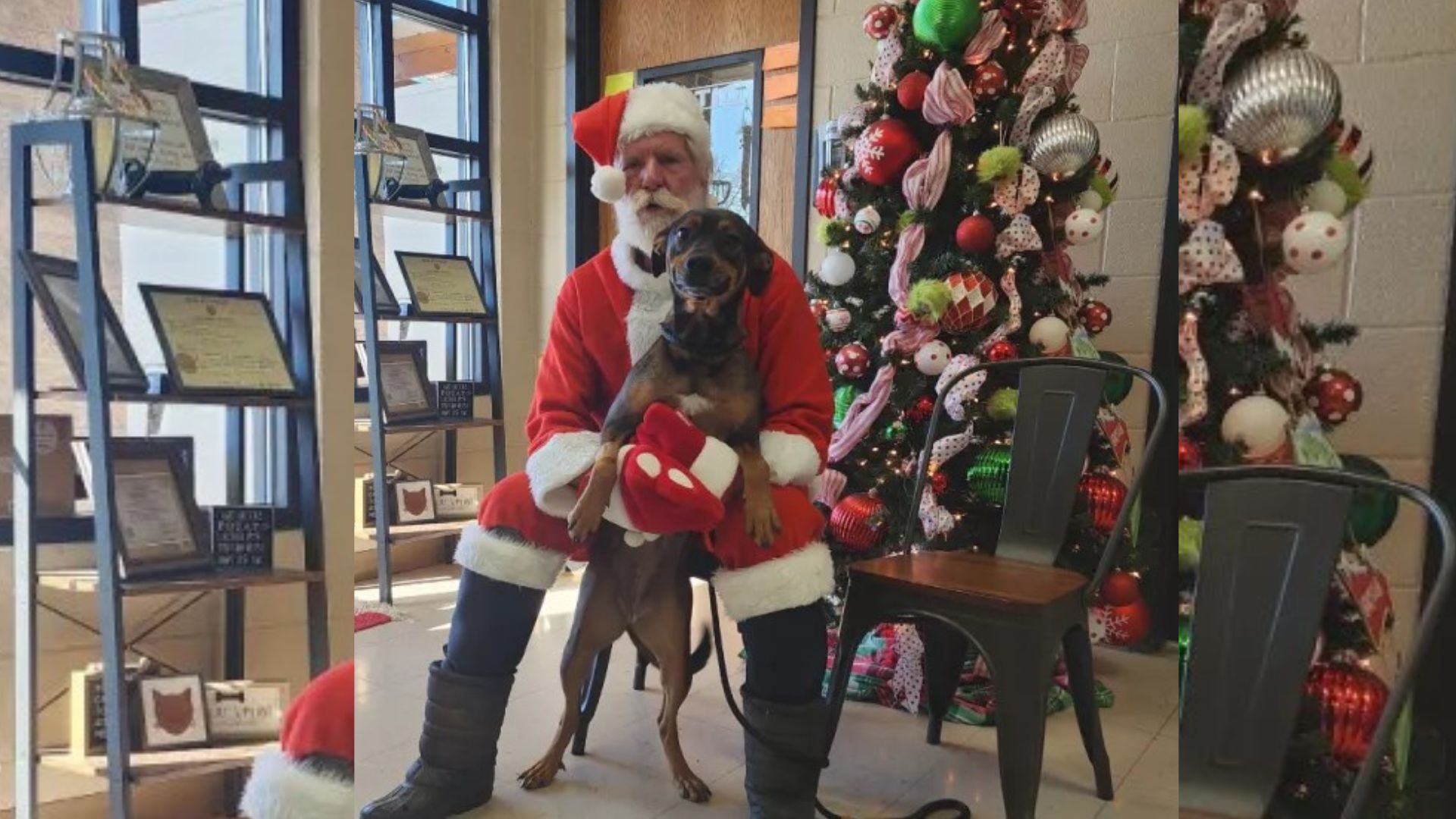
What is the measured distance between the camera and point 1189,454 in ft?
3.48

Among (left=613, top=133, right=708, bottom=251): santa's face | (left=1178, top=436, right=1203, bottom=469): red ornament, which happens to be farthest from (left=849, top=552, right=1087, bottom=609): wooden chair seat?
(left=1178, top=436, right=1203, bottom=469): red ornament

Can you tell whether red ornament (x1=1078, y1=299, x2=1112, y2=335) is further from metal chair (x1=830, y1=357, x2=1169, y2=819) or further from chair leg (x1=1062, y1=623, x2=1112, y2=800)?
chair leg (x1=1062, y1=623, x2=1112, y2=800)

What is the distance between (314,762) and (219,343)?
321 mm

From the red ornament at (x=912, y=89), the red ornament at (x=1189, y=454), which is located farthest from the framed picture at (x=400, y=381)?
the red ornament at (x=1189, y=454)

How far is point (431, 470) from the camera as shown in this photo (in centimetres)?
61

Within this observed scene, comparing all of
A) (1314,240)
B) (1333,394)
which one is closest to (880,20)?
(1314,240)

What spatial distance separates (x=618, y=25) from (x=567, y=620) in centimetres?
45

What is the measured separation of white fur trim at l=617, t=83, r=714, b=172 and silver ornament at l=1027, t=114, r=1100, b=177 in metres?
0.29

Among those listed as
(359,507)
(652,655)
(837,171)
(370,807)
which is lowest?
(370,807)

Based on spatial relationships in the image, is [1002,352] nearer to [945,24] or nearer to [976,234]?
[976,234]

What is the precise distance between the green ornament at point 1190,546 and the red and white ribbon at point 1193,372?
12 centimetres

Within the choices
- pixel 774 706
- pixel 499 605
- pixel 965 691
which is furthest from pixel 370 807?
pixel 965 691

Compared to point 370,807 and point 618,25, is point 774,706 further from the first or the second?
point 618,25

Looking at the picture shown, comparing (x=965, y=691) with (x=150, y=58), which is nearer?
(x=150, y=58)
